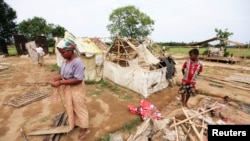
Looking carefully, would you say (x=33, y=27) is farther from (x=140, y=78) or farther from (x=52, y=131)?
(x=52, y=131)

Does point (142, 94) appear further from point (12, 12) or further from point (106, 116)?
point (12, 12)

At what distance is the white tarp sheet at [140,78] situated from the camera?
6.80 meters

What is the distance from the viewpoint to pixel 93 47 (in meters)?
8.62

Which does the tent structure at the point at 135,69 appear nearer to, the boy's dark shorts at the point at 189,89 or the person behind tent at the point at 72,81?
the boy's dark shorts at the point at 189,89

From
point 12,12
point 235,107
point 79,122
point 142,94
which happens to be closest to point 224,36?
point 235,107

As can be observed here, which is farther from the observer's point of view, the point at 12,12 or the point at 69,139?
the point at 12,12

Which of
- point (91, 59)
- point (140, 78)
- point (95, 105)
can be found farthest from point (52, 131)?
point (91, 59)

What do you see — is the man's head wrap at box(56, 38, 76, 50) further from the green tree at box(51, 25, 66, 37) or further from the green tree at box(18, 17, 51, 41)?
the green tree at box(18, 17, 51, 41)

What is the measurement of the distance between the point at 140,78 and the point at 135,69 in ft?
1.66

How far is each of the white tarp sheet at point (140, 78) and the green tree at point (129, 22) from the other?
104 feet

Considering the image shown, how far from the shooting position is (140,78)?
22.5ft

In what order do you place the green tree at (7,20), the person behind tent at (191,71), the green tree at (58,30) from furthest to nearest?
1. the green tree at (58,30)
2. the green tree at (7,20)
3. the person behind tent at (191,71)

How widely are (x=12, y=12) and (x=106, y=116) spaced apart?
25.1 metres

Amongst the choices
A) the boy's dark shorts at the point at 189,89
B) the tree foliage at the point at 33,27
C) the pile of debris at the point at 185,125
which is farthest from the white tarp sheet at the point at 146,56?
the tree foliage at the point at 33,27
